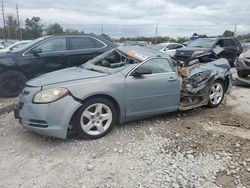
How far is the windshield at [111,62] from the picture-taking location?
17.8 ft

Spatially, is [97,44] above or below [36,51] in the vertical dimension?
above

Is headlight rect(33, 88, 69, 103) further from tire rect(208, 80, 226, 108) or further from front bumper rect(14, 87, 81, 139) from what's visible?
tire rect(208, 80, 226, 108)

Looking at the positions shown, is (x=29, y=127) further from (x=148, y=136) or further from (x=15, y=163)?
Result: (x=148, y=136)

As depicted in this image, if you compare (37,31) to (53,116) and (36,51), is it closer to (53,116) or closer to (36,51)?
(36,51)

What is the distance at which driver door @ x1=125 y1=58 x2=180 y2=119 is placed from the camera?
521 centimetres

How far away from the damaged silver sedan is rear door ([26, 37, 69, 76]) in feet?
8.03

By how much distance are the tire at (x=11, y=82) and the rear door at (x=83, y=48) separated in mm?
1403

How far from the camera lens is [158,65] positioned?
5.73 metres

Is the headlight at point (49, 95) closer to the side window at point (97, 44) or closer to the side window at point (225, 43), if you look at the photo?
the side window at point (97, 44)

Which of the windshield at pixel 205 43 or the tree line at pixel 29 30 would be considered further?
the tree line at pixel 29 30

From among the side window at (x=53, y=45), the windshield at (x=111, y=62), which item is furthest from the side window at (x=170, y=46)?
the windshield at (x=111, y=62)

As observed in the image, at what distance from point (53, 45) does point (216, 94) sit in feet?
14.3

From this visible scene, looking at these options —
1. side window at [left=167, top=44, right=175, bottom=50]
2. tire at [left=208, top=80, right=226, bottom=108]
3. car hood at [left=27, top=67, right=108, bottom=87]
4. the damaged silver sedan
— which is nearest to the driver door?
the damaged silver sedan

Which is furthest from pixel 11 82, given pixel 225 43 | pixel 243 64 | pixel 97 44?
pixel 225 43
